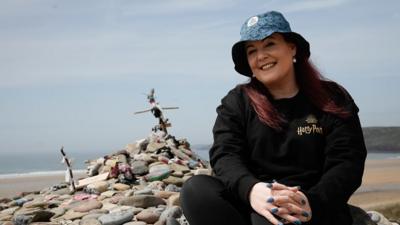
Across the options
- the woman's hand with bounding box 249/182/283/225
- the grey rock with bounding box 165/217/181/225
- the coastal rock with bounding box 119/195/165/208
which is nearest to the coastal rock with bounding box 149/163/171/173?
the coastal rock with bounding box 119/195/165/208

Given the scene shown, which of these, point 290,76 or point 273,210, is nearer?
point 273,210

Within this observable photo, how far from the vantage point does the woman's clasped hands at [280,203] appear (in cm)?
250

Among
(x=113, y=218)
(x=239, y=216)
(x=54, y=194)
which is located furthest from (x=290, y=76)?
(x=54, y=194)

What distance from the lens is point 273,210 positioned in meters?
2.49

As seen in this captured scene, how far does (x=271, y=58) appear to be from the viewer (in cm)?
291

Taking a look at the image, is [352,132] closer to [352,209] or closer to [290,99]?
[290,99]

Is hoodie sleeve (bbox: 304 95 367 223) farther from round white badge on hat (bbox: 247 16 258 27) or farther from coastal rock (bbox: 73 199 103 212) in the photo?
coastal rock (bbox: 73 199 103 212)

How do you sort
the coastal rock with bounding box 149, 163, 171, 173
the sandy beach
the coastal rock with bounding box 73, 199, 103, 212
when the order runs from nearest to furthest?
the coastal rock with bounding box 73, 199, 103, 212 < the coastal rock with bounding box 149, 163, 171, 173 < the sandy beach

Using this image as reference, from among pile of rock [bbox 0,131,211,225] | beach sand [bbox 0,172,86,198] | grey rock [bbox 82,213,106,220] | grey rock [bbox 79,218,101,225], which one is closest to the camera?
grey rock [bbox 79,218,101,225]

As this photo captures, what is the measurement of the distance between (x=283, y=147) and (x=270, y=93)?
371 millimetres

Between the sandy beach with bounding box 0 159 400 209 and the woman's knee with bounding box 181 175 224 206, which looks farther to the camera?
the sandy beach with bounding box 0 159 400 209

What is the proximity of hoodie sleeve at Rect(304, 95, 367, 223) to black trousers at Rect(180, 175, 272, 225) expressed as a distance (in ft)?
1.21

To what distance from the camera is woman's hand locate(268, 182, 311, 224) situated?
2.50m

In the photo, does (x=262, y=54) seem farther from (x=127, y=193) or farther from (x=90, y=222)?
(x=127, y=193)
